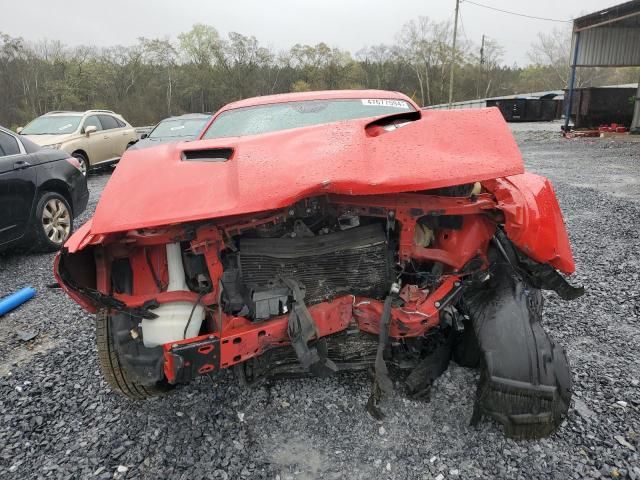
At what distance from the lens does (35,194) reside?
15.4 feet

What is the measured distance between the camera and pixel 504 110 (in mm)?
27000

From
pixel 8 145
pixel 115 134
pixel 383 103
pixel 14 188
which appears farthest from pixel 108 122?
pixel 383 103

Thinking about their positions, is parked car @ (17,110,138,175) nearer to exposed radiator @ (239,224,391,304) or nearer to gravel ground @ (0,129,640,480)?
gravel ground @ (0,129,640,480)

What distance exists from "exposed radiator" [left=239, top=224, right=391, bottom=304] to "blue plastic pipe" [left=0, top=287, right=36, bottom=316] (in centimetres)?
262

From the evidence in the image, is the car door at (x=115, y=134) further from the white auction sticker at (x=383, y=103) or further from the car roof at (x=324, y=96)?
the white auction sticker at (x=383, y=103)

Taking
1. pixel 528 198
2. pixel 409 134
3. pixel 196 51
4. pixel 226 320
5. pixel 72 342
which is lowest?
pixel 72 342

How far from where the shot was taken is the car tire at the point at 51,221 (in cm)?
476

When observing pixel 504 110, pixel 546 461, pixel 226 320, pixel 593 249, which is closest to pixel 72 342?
pixel 226 320

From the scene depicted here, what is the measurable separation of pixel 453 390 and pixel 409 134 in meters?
1.33

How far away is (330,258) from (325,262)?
1.2 inches

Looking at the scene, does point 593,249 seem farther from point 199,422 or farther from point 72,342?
point 72,342

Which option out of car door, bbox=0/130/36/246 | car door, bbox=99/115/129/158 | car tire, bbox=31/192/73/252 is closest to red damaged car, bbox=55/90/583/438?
car door, bbox=0/130/36/246

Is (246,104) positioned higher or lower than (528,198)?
higher

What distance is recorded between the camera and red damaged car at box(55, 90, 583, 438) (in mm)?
1787
